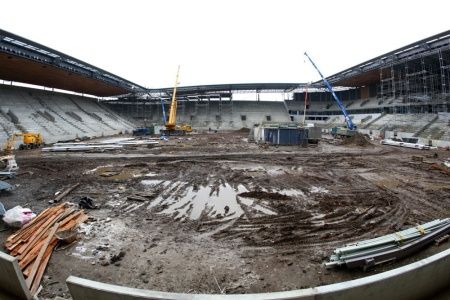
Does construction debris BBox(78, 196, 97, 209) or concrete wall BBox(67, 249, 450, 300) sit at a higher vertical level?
concrete wall BBox(67, 249, 450, 300)

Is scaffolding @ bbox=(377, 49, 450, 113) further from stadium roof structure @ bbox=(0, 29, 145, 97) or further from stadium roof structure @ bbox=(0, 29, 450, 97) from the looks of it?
stadium roof structure @ bbox=(0, 29, 145, 97)

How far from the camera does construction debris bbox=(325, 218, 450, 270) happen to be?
5.32 m

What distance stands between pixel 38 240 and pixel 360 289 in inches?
267

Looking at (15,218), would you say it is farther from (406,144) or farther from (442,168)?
(406,144)

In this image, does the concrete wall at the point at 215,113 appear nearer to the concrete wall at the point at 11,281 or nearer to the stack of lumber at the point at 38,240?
the stack of lumber at the point at 38,240

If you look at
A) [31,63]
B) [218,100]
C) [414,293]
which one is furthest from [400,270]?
[218,100]

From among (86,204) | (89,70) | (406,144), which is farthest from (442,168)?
(89,70)

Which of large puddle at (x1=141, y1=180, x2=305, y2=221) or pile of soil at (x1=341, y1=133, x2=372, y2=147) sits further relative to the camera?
pile of soil at (x1=341, y1=133, x2=372, y2=147)

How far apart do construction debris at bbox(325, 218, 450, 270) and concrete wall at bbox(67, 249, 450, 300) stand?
4.10 feet

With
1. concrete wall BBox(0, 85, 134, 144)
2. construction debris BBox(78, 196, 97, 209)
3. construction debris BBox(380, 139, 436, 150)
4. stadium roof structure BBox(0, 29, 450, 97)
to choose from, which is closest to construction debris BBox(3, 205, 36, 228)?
construction debris BBox(78, 196, 97, 209)

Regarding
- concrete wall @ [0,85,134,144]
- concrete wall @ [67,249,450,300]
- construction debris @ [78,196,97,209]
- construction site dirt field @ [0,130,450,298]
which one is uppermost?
concrete wall @ [0,85,134,144]

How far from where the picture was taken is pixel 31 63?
101ft

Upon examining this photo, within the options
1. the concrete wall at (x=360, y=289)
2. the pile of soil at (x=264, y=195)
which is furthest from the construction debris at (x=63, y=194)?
the concrete wall at (x=360, y=289)

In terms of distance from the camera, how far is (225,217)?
845 centimetres
